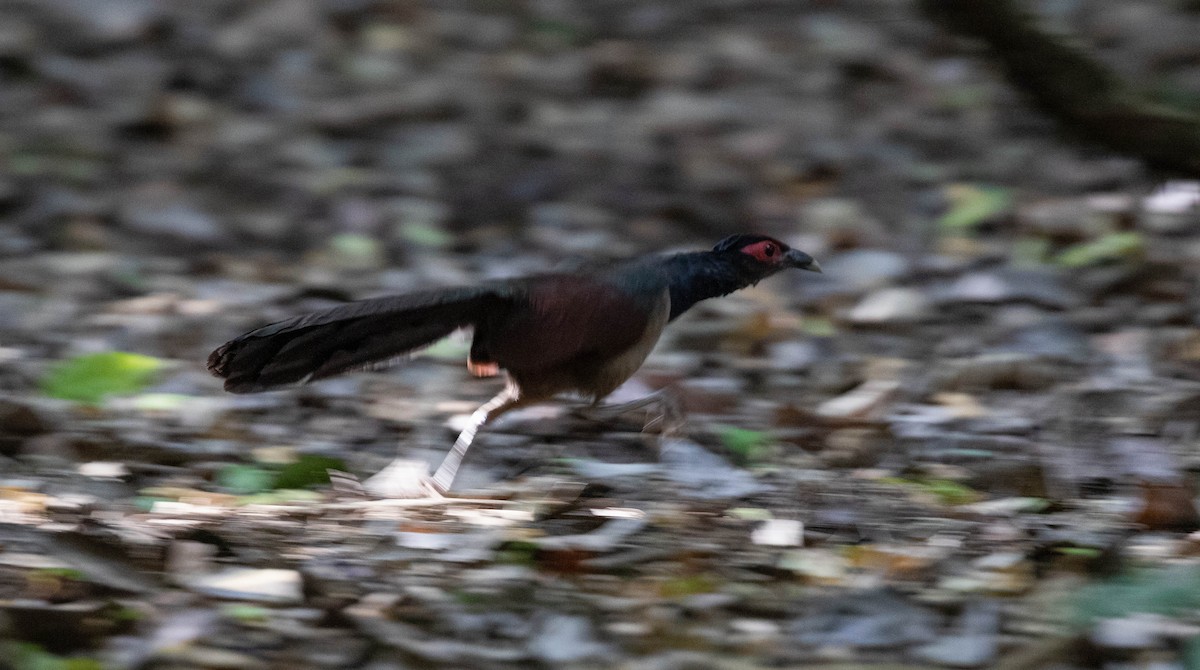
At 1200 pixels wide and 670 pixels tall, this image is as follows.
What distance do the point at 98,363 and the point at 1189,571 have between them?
11.4ft

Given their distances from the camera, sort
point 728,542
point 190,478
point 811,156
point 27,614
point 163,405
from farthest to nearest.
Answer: point 811,156, point 163,405, point 190,478, point 728,542, point 27,614

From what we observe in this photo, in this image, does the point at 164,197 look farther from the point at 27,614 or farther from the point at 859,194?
the point at 27,614

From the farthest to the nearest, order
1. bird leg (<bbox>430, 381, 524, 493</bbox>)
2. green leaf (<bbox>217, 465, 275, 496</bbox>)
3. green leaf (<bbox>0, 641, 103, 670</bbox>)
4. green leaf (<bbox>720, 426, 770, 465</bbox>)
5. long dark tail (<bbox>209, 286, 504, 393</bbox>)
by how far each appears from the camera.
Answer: green leaf (<bbox>720, 426, 770, 465</bbox>) < bird leg (<bbox>430, 381, 524, 493</bbox>) < green leaf (<bbox>217, 465, 275, 496</bbox>) < long dark tail (<bbox>209, 286, 504, 393</bbox>) < green leaf (<bbox>0, 641, 103, 670</bbox>)

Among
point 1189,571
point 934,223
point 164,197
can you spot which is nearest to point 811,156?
point 934,223

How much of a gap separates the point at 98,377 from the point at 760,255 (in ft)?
7.59

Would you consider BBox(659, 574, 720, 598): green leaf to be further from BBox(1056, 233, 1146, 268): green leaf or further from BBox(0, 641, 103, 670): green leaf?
BBox(1056, 233, 1146, 268): green leaf

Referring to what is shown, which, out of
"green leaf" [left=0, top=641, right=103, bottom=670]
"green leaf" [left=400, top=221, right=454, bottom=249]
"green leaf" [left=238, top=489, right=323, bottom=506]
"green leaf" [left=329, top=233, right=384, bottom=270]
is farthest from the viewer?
"green leaf" [left=400, top=221, right=454, bottom=249]

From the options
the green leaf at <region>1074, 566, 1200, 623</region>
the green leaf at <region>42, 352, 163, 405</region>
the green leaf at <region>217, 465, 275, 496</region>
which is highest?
the green leaf at <region>42, 352, 163, 405</region>

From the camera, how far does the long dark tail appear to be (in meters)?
3.44

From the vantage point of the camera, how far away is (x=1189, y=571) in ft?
9.46

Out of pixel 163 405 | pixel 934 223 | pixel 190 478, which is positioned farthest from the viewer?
pixel 934 223

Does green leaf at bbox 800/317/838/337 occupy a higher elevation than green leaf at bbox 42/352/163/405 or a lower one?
lower

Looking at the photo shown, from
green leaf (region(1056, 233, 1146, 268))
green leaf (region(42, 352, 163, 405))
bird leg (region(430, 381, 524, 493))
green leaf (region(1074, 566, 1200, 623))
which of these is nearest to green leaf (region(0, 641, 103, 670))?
bird leg (region(430, 381, 524, 493))

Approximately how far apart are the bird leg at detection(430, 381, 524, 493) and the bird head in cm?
90
